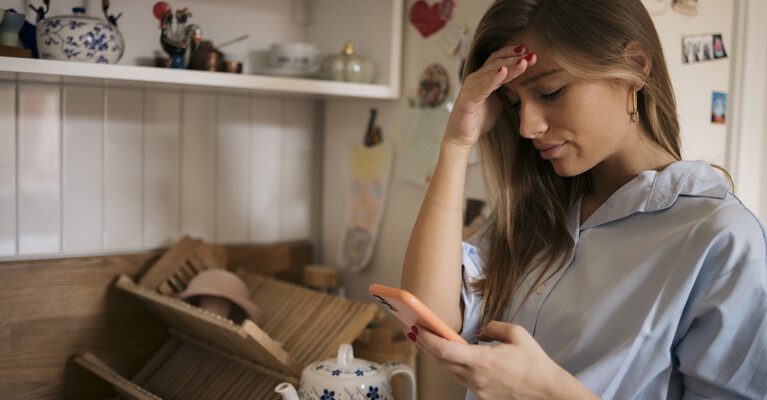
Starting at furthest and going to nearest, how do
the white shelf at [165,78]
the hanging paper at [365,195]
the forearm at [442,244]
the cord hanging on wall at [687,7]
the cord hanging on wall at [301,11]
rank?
the cord hanging on wall at [301,11]
the hanging paper at [365,195]
the cord hanging on wall at [687,7]
the white shelf at [165,78]
the forearm at [442,244]

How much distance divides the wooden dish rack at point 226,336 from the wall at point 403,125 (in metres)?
0.24

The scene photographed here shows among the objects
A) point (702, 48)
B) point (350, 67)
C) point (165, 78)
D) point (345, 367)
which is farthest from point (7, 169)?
point (702, 48)

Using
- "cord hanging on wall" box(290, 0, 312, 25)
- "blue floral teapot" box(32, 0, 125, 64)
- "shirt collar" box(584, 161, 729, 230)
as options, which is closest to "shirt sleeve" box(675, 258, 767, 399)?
"shirt collar" box(584, 161, 729, 230)

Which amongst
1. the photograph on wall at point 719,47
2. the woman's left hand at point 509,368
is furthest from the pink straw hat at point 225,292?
the photograph on wall at point 719,47

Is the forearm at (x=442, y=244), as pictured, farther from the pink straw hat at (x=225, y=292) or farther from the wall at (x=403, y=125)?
the pink straw hat at (x=225, y=292)

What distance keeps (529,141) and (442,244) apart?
0.24 metres

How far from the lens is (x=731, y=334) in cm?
74

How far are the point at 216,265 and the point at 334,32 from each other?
64 centimetres

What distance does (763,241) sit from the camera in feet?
2.47

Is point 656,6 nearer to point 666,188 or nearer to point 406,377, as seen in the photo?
point 666,188

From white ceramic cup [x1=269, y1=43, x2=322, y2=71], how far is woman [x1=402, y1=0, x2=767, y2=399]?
0.52 meters

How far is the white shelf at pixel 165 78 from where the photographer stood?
110 centimetres

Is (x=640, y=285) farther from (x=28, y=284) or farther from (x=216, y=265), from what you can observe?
(x=28, y=284)

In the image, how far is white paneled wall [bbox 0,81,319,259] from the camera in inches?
53.3
